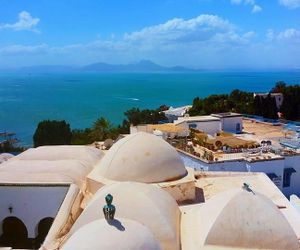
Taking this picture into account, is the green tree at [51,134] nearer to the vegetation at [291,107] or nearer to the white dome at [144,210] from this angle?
the vegetation at [291,107]

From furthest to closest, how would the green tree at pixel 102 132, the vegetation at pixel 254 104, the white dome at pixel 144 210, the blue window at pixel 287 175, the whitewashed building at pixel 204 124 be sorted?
the vegetation at pixel 254 104, the green tree at pixel 102 132, the whitewashed building at pixel 204 124, the blue window at pixel 287 175, the white dome at pixel 144 210

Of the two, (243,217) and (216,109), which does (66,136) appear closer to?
(216,109)

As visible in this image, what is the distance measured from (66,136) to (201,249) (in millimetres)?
35850

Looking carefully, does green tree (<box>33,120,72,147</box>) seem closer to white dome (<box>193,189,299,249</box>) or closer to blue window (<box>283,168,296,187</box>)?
blue window (<box>283,168,296,187</box>)

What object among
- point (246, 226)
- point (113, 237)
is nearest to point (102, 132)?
point (246, 226)

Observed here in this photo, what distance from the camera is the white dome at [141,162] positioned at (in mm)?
15328

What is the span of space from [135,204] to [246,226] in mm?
3328

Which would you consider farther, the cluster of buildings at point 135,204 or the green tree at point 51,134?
the green tree at point 51,134

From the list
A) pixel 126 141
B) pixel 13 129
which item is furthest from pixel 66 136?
pixel 13 129

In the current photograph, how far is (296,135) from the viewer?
122 feet

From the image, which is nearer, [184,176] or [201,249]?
[201,249]

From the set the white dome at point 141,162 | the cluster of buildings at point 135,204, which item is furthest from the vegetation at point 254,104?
the white dome at point 141,162

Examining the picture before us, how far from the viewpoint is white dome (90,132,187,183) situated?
1533cm

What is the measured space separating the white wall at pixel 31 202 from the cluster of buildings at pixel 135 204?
0.15 ft
